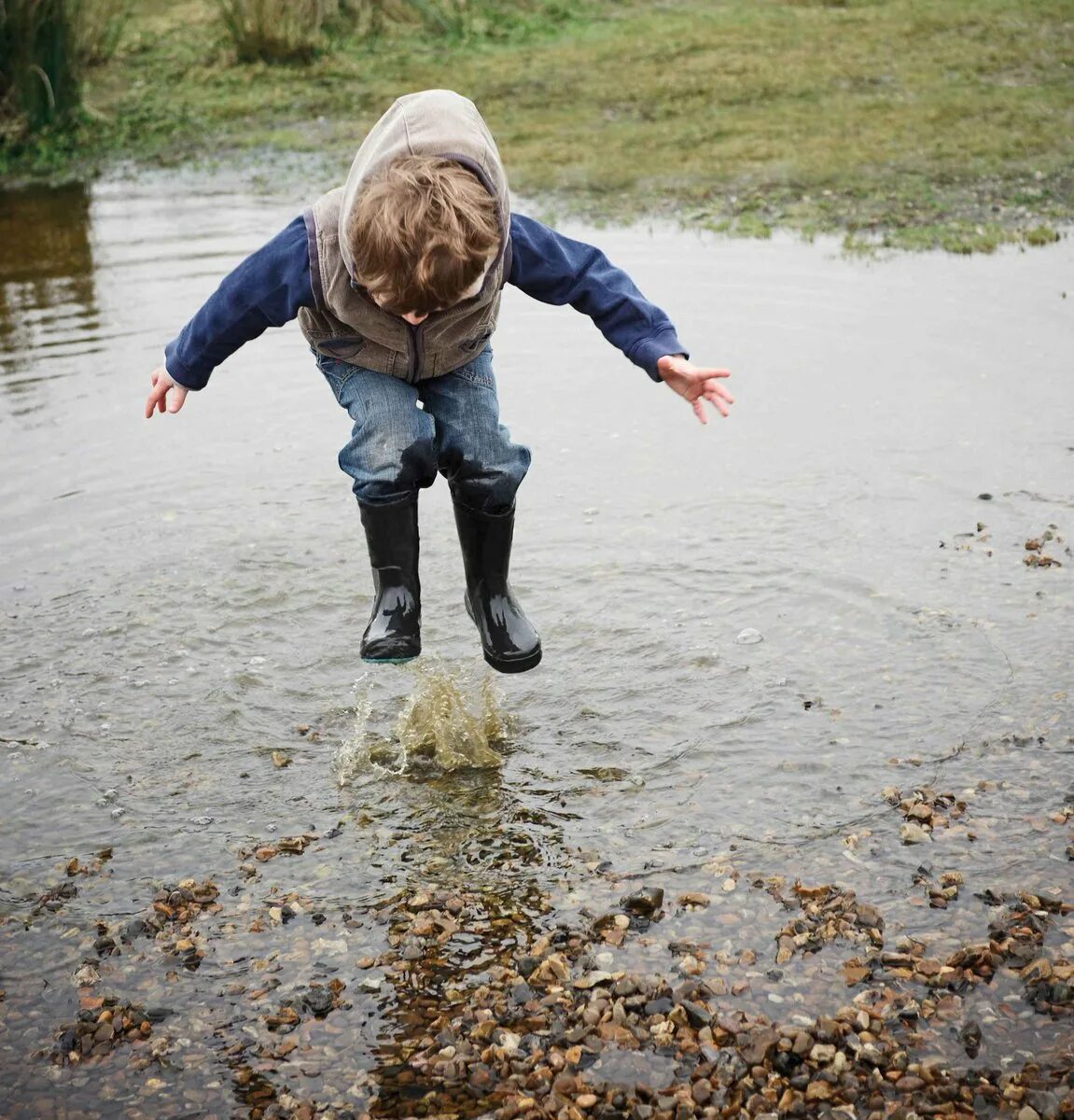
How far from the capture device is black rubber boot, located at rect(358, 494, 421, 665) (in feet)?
13.5

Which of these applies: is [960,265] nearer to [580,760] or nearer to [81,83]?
[580,760]

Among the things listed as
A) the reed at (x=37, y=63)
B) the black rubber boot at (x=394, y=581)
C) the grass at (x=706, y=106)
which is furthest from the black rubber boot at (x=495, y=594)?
the reed at (x=37, y=63)

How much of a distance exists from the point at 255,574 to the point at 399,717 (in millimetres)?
1349

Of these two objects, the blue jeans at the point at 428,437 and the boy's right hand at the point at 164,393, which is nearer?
the blue jeans at the point at 428,437

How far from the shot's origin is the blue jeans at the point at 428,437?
401cm

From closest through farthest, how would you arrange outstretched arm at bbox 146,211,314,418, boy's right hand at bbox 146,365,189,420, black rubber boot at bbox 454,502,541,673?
outstretched arm at bbox 146,211,314,418, boy's right hand at bbox 146,365,189,420, black rubber boot at bbox 454,502,541,673

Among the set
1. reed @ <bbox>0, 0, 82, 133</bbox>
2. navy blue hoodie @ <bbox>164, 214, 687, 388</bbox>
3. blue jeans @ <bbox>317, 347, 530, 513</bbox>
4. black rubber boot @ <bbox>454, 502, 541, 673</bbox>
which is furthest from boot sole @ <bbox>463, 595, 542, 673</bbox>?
reed @ <bbox>0, 0, 82, 133</bbox>

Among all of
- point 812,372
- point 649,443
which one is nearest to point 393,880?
point 649,443

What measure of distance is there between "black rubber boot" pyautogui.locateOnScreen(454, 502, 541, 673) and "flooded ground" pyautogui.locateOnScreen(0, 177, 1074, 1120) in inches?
15.2

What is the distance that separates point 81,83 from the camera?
46.4 feet

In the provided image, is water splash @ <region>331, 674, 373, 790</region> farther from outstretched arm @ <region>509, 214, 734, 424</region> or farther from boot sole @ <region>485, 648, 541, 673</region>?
outstretched arm @ <region>509, 214, 734, 424</region>

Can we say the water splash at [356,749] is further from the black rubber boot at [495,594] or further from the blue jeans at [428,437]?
the blue jeans at [428,437]

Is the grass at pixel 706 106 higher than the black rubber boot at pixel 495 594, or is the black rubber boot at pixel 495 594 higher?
the black rubber boot at pixel 495 594

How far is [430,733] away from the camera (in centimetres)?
470
